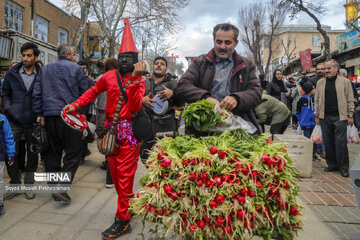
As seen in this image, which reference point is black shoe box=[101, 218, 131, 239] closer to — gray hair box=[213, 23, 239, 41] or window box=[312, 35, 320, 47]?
gray hair box=[213, 23, 239, 41]

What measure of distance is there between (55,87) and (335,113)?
5.23 metres

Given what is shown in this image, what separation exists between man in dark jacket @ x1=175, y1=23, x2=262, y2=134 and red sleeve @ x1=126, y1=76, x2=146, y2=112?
486 mm

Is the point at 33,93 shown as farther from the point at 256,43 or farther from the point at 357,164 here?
the point at 256,43

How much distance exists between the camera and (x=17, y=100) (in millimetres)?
4051

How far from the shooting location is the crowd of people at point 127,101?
239cm

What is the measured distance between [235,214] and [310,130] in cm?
593

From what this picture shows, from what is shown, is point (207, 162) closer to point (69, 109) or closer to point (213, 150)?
point (213, 150)

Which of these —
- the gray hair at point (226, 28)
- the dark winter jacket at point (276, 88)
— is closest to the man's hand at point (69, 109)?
the gray hair at point (226, 28)

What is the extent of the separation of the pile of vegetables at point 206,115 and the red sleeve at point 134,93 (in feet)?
2.57

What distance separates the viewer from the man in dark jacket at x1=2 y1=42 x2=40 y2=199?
3973 mm

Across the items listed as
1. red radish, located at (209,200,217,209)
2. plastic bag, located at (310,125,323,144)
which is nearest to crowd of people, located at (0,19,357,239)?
plastic bag, located at (310,125,323,144)

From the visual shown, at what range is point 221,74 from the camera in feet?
7.99

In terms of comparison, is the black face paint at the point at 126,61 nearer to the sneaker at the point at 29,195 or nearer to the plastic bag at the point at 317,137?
the sneaker at the point at 29,195

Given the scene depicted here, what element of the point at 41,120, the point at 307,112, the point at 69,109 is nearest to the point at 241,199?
the point at 69,109
